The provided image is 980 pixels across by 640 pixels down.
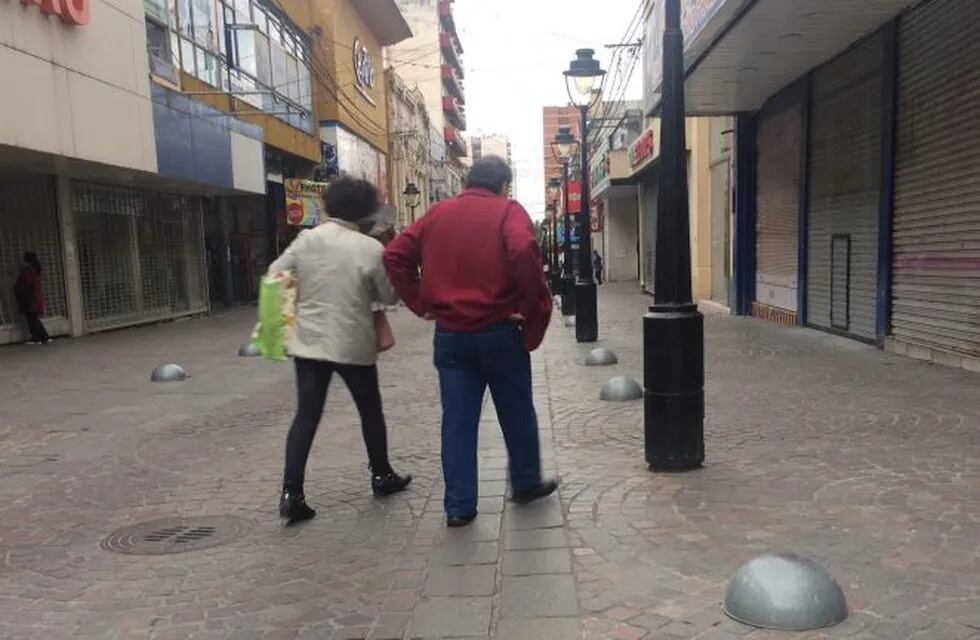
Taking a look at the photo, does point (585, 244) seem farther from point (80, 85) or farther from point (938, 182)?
point (80, 85)

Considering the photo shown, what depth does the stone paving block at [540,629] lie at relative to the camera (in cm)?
290

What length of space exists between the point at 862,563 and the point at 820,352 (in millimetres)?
6929

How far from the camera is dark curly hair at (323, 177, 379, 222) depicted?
443cm

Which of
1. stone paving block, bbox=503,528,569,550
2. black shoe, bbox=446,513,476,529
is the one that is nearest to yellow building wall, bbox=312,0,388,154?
black shoe, bbox=446,513,476,529

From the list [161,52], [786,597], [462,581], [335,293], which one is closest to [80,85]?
[161,52]

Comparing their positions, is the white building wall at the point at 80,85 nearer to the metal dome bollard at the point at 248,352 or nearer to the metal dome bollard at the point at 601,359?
the metal dome bollard at the point at 248,352

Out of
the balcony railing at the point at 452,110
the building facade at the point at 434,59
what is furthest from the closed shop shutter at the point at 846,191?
the balcony railing at the point at 452,110

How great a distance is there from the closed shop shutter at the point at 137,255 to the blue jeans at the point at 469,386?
48.9 ft

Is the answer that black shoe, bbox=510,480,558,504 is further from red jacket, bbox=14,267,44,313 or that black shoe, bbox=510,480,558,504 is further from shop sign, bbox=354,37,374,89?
shop sign, bbox=354,37,374,89

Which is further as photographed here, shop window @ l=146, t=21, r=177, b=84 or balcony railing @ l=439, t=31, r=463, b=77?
balcony railing @ l=439, t=31, r=463, b=77

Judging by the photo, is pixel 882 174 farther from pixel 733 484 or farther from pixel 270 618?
pixel 270 618

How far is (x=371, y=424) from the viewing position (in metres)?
4.61

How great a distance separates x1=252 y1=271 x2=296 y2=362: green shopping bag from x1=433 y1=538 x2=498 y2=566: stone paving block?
130cm

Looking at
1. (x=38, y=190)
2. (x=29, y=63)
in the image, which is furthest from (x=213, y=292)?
(x=29, y=63)
